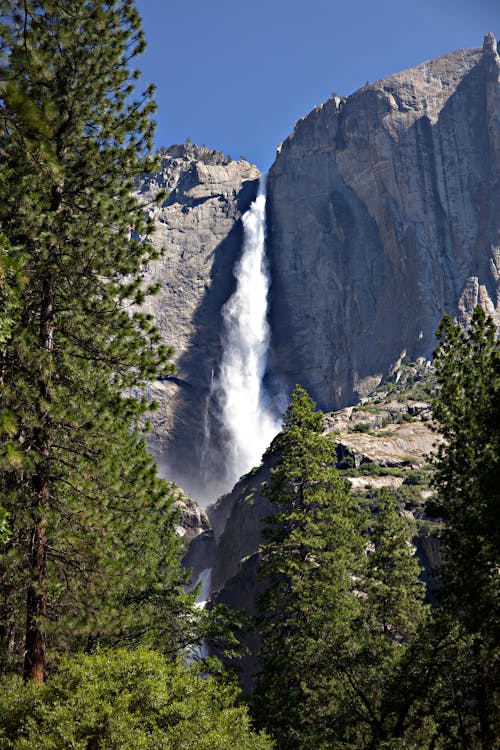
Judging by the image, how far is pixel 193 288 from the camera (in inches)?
5017

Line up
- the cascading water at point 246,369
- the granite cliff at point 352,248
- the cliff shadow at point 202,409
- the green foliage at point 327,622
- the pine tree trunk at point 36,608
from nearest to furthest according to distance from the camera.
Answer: the pine tree trunk at point 36,608 → the green foliage at point 327,622 → the cliff shadow at point 202,409 → the granite cliff at point 352,248 → the cascading water at point 246,369

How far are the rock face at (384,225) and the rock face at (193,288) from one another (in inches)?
385

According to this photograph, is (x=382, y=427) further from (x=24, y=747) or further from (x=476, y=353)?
(x=24, y=747)

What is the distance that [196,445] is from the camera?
113312 mm

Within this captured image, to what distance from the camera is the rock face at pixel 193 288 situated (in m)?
112

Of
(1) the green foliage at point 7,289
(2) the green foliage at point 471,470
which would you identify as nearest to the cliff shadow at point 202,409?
(2) the green foliage at point 471,470

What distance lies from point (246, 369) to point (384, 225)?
36106mm

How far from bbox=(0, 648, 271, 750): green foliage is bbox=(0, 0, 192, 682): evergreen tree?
5.09ft

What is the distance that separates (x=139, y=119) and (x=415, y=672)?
12968 millimetres

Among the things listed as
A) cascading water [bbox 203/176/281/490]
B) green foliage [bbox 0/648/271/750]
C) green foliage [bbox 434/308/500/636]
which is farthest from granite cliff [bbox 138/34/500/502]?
green foliage [bbox 0/648/271/750]

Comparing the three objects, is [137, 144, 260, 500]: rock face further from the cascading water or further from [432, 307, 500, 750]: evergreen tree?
[432, 307, 500, 750]: evergreen tree

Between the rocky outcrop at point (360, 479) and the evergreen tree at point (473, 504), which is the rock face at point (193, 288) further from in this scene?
the evergreen tree at point (473, 504)

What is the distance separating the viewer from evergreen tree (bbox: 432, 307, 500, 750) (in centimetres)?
1255

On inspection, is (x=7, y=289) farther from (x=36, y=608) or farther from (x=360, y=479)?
(x=360, y=479)
